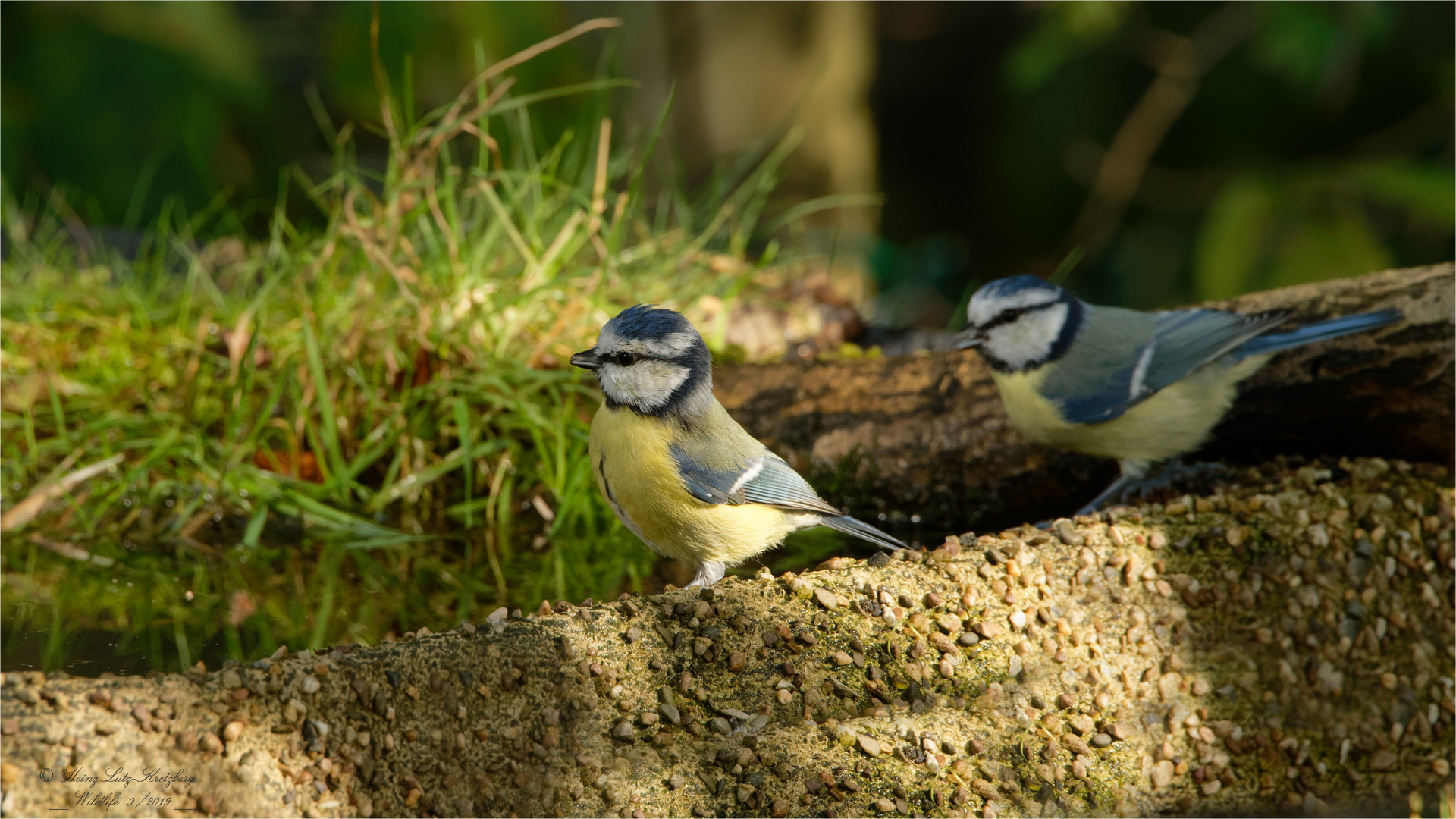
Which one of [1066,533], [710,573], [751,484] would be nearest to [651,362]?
[751,484]

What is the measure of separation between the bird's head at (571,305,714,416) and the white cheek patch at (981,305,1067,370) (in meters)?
0.94

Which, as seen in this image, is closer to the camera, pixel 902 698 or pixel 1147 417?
pixel 902 698

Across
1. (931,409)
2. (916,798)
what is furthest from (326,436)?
(916,798)

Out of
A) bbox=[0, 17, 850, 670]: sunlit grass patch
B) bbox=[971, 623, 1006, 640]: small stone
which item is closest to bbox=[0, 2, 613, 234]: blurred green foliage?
bbox=[0, 17, 850, 670]: sunlit grass patch

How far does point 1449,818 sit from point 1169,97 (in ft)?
15.2

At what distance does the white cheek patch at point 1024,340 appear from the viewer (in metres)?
2.65

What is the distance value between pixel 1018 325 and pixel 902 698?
1.25 m

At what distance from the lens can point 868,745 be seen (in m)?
1.64

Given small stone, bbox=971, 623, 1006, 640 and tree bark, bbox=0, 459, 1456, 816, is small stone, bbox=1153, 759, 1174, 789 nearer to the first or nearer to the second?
tree bark, bbox=0, 459, 1456, 816

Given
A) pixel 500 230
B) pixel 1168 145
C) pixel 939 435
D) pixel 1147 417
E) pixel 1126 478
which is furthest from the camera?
pixel 1168 145

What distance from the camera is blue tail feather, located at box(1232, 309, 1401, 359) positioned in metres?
2.43

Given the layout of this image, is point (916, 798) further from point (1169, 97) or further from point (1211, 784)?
point (1169, 97)

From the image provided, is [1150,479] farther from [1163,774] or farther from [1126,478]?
[1163,774]

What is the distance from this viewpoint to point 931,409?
2973 millimetres
